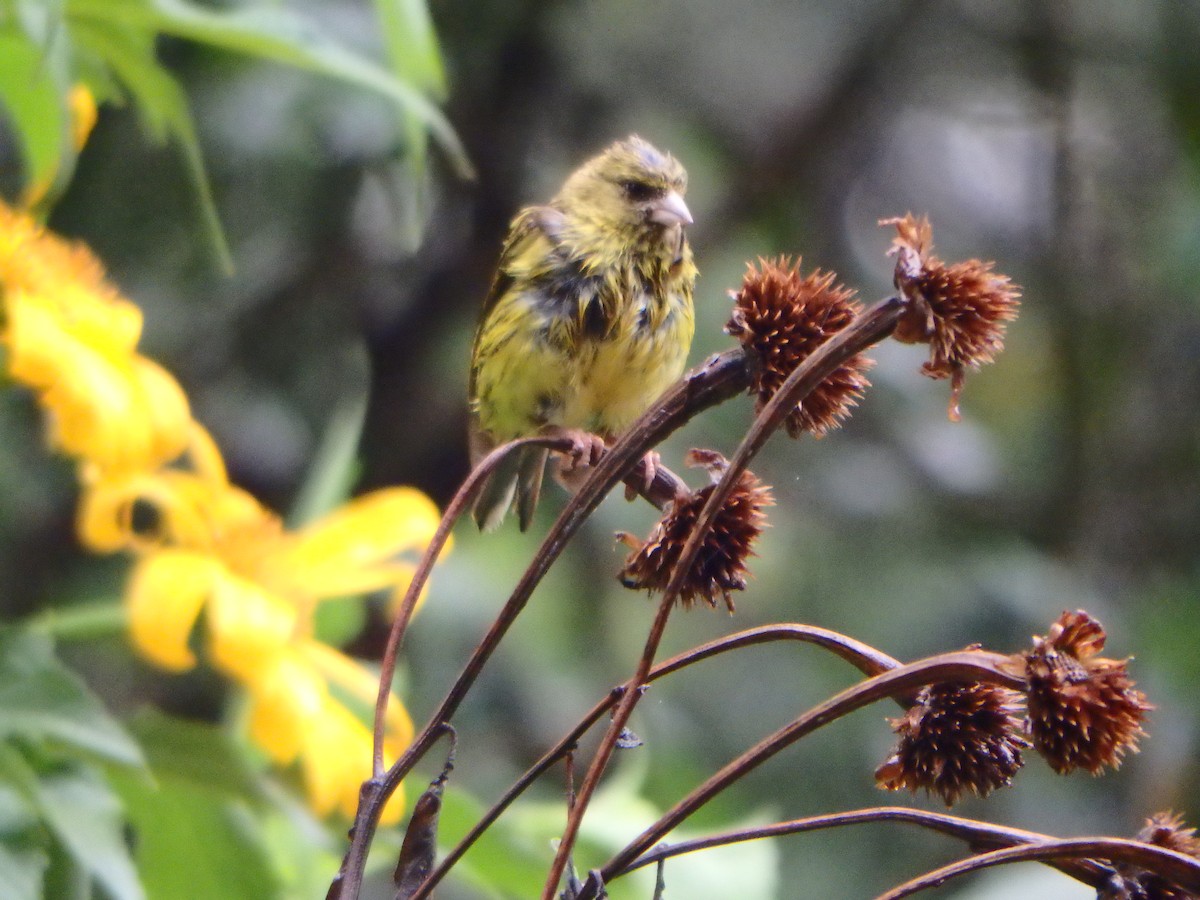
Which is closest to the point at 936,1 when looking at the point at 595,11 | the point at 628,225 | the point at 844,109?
the point at 844,109

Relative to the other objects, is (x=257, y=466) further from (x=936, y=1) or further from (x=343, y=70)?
(x=936, y=1)

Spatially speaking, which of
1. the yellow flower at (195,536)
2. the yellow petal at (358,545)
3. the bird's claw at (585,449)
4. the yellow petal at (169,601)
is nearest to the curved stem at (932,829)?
the bird's claw at (585,449)

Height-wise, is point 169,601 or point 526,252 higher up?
point 526,252

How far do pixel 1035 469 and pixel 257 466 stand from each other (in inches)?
78.6

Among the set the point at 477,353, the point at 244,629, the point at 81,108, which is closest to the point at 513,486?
Result: the point at 477,353

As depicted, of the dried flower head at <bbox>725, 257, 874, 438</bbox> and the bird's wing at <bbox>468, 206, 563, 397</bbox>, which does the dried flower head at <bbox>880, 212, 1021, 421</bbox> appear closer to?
the dried flower head at <bbox>725, 257, 874, 438</bbox>

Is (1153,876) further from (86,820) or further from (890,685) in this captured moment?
(86,820)

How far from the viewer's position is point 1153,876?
2.26 ft

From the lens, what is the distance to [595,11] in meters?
3.26

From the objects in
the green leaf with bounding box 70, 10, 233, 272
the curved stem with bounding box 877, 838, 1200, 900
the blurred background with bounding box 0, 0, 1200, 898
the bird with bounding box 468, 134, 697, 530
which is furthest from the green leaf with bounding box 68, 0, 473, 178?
the blurred background with bounding box 0, 0, 1200, 898

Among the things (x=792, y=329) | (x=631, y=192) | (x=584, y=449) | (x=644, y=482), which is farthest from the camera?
(x=631, y=192)

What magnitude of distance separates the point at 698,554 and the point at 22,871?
0.53 meters

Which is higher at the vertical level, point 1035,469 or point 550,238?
point 1035,469

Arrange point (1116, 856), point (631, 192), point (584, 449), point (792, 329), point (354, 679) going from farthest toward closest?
point (631, 192) < point (354, 679) < point (584, 449) < point (792, 329) < point (1116, 856)
